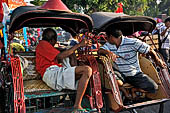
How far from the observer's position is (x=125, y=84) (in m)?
3.25

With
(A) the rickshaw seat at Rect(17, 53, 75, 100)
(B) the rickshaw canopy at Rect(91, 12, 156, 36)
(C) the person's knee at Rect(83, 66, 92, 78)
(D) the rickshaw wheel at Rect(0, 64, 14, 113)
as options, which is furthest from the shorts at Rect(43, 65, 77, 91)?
(B) the rickshaw canopy at Rect(91, 12, 156, 36)

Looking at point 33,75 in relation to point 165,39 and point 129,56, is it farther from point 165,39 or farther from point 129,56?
point 165,39

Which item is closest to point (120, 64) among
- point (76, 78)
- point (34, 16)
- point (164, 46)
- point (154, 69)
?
point (154, 69)

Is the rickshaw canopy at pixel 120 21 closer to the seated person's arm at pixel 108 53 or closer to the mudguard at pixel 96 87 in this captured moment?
the seated person's arm at pixel 108 53

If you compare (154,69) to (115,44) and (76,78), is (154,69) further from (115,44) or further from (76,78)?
(76,78)

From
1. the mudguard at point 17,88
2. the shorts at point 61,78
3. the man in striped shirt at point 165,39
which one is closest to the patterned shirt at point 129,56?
the shorts at point 61,78

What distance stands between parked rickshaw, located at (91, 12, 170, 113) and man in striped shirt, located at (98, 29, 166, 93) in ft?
0.48

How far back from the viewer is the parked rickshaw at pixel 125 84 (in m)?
2.78

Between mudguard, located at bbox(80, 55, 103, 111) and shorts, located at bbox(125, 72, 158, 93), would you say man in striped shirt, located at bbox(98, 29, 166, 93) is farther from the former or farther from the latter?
mudguard, located at bbox(80, 55, 103, 111)

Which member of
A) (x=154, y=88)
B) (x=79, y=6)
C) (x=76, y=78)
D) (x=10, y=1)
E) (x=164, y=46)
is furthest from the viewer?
(x=79, y=6)

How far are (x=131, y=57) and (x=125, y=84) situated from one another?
18.9 inches

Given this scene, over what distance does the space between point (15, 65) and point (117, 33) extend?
1724mm

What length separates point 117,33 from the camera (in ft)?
10.6

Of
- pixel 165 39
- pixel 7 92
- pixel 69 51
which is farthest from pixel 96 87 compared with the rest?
pixel 165 39
